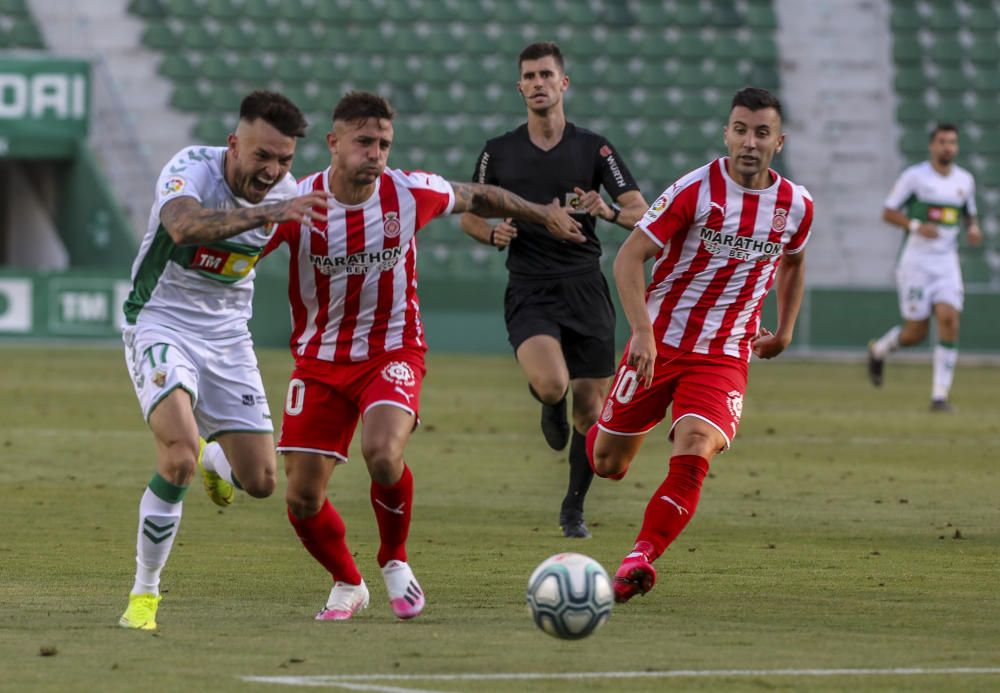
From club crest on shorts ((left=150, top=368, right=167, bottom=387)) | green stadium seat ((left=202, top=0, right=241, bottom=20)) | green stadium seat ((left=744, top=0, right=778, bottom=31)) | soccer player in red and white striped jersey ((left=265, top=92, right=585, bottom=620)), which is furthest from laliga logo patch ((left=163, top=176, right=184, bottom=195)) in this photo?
green stadium seat ((left=744, top=0, right=778, bottom=31))

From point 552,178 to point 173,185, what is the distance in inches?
137

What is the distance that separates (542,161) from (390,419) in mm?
3172

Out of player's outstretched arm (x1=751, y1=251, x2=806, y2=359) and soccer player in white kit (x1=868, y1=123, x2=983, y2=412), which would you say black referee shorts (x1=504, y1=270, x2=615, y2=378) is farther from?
soccer player in white kit (x1=868, y1=123, x2=983, y2=412)

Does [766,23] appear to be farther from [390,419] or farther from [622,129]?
[390,419]

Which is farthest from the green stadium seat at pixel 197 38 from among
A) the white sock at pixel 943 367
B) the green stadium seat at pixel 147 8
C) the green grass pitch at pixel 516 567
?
the white sock at pixel 943 367

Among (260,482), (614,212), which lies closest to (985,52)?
(614,212)

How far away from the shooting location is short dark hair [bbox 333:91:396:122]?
6922 mm

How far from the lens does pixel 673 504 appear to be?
24.1 feet

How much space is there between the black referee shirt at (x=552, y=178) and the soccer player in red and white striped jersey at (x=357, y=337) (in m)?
2.37

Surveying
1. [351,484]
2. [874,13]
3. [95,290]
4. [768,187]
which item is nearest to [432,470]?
[351,484]

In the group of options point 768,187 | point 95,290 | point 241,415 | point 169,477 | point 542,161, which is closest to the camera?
point 169,477

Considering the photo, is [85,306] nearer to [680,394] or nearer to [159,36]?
[159,36]

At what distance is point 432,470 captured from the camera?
1267cm

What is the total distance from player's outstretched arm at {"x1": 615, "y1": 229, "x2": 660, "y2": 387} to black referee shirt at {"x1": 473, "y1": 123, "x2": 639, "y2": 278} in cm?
202
